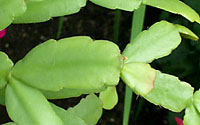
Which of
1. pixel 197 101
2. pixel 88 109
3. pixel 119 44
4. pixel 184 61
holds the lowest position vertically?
pixel 119 44

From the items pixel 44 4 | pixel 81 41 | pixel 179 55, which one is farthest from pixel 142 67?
pixel 179 55

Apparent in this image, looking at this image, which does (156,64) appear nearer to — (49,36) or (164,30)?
(49,36)

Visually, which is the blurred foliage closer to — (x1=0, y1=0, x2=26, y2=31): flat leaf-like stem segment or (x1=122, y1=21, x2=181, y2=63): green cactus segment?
(x1=122, y1=21, x2=181, y2=63): green cactus segment

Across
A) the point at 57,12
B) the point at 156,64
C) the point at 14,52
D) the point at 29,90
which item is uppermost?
the point at 57,12

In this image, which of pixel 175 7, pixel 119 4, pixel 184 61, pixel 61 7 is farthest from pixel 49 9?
pixel 184 61

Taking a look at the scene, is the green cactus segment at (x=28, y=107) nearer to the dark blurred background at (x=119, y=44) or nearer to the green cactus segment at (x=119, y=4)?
the green cactus segment at (x=119, y=4)

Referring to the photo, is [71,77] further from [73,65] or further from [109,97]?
[109,97]
